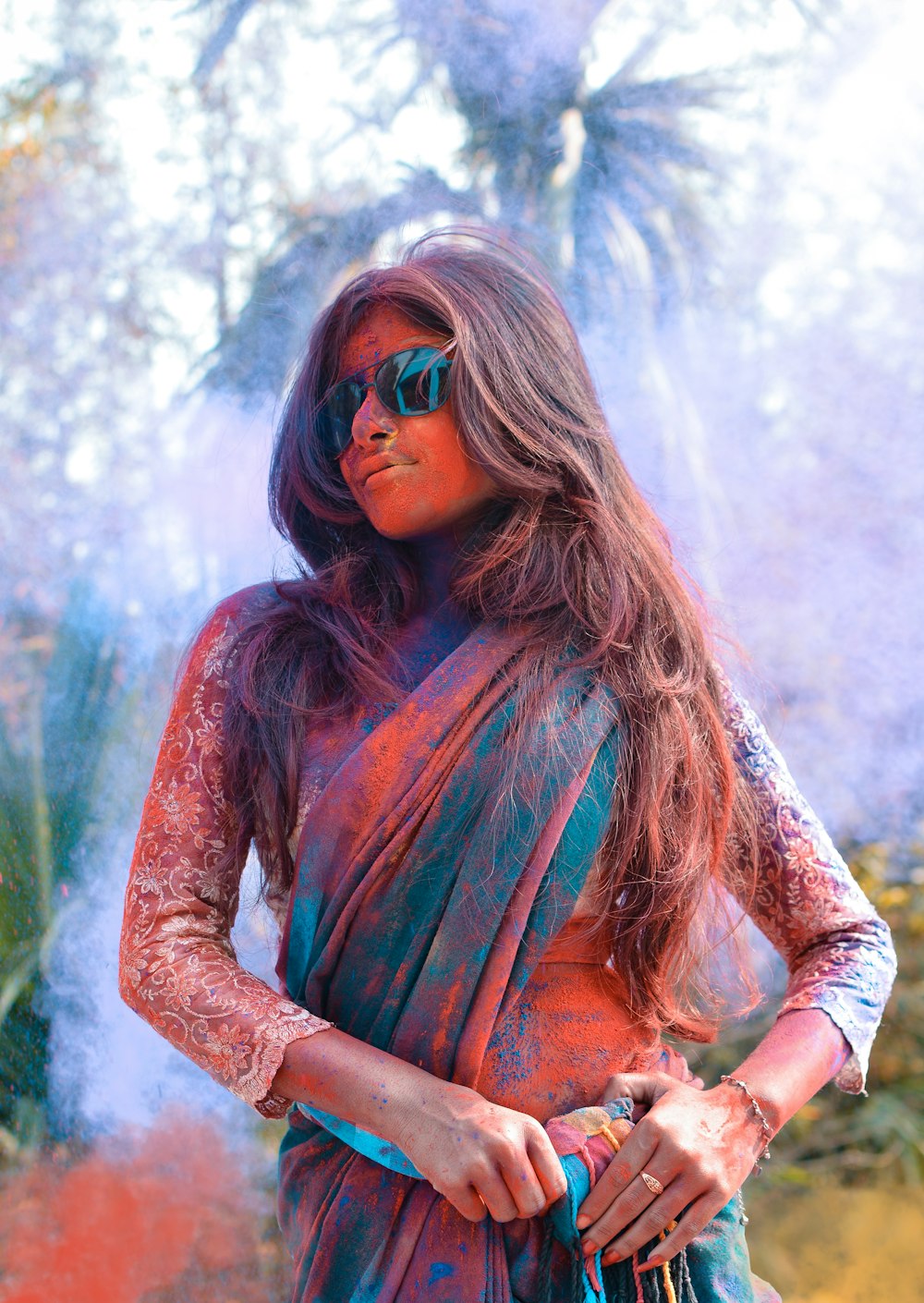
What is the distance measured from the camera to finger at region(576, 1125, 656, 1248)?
1362 mm

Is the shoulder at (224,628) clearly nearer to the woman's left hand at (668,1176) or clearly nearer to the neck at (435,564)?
the neck at (435,564)

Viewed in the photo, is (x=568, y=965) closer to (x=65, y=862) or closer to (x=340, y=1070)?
(x=340, y=1070)

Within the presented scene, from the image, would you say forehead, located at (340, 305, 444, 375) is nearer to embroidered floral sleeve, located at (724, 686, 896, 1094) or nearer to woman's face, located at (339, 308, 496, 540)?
woman's face, located at (339, 308, 496, 540)

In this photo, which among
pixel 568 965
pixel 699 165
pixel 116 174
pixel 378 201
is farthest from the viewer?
pixel 699 165

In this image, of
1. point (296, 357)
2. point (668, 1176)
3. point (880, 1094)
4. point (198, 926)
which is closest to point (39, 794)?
point (198, 926)

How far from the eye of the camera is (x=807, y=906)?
1816 mm

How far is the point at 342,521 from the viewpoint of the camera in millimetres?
1891

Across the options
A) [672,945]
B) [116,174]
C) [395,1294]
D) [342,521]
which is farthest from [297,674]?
[116,174]

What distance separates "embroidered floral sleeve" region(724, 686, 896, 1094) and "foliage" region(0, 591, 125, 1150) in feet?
4.35

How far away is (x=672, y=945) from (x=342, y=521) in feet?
2.80

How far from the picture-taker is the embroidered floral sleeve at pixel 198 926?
1.37m

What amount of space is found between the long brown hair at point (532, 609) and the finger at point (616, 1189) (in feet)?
0.89

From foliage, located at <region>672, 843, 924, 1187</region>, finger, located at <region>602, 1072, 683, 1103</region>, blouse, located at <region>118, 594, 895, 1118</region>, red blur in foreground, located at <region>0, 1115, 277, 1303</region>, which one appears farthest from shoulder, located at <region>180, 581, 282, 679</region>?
foliage, located at <region>672, 843, 924, 1187</region>

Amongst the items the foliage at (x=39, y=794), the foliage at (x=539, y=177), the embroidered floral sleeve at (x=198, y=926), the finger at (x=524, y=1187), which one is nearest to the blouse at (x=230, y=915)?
the embroidered floral sleeve at (x=198, y=926)
